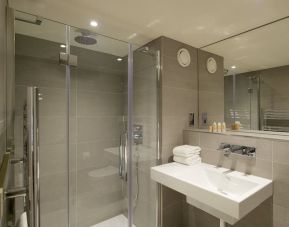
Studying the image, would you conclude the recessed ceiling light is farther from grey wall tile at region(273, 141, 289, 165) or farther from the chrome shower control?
grey wall tile at region(273, 141, 289, 165)

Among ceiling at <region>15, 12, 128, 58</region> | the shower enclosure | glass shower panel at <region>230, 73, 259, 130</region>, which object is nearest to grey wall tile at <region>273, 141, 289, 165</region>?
glass shower panel at <region>230, 73, 259, 130</region>

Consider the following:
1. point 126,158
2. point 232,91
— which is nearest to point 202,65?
point 232,91

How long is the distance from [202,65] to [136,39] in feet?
2.84

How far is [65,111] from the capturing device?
2053mm

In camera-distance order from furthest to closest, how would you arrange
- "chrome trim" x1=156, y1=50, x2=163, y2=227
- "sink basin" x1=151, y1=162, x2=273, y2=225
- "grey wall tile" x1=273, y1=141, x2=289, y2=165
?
1. "chrome trim" x1=156, y1=50, x2=163, y2=227
2. "grey wall tile" x1=273, y1=141, x2=289, y2=165
3. "sink basin" x1=151, y1=162, x2=273, y2=225

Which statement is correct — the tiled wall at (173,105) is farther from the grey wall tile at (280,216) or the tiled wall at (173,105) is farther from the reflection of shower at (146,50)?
the grey wall tile at (280,216)

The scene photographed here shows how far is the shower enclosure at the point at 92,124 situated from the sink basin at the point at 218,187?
17.0 inches

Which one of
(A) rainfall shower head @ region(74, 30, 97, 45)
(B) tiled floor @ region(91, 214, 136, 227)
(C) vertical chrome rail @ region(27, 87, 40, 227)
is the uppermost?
(A) rainfall shower head @ region(74, 30, 97, 45)

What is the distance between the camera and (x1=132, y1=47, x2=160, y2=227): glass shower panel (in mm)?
2021

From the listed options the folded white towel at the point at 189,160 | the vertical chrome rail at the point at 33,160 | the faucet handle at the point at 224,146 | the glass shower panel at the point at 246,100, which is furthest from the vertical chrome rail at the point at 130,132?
the vertical chrome rail at the point at 33,160

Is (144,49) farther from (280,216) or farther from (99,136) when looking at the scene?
(280,216)

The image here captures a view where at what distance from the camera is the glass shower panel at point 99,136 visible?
2.11 m

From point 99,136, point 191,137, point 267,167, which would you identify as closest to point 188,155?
point 191,137

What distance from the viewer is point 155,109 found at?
201 cm
